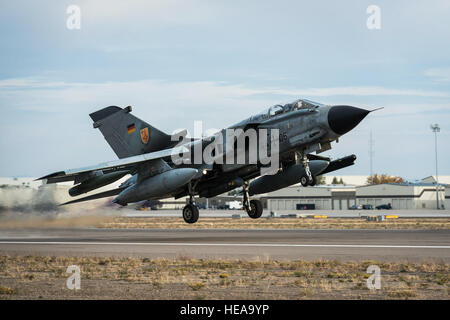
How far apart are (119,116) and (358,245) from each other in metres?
14.2

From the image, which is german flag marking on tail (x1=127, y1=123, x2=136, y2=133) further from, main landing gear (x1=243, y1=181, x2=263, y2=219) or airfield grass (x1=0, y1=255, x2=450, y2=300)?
airfield grass (x1=0, y1=255, x2=450, y2=300)

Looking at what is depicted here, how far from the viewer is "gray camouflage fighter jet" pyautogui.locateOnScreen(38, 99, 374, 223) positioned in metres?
23.2

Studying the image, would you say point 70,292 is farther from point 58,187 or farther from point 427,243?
point 58,187

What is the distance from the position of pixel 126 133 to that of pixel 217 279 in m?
16.9

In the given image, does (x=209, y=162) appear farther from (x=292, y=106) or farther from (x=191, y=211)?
(x=292, y=106)

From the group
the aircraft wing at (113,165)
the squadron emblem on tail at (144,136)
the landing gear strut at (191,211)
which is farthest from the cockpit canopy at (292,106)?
the squadron emblem on tail at (144,136)

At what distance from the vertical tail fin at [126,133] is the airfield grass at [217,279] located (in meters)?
11.1

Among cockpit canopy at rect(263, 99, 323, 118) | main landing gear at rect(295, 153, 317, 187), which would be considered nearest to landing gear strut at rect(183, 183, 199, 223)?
cockpit canopy at rect(263, 99, 323, 118)

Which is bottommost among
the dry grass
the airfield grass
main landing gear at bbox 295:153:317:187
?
the dry grass

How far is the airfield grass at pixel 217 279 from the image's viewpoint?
11883 millimetres

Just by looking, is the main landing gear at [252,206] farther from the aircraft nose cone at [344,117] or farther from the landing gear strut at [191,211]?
the aircraft nose cone at [344,117]

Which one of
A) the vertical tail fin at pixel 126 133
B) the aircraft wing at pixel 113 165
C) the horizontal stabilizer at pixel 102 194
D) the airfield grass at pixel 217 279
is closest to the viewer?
the airfield grass at pixel 217 279

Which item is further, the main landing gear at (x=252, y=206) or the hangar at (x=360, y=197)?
the hangar at (x=360, y=197)

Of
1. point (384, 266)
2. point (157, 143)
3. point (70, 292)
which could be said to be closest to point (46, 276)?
point (70, 292)
